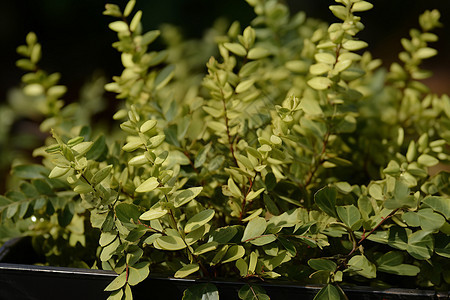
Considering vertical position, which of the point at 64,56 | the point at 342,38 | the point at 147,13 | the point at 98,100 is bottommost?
the point at 64,56

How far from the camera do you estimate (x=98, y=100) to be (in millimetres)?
1172

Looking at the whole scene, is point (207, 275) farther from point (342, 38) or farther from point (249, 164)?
point (342, 38)

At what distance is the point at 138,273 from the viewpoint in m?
0.52

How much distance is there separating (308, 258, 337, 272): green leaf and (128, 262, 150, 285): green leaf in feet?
0.62

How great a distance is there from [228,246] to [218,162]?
13 centimetres

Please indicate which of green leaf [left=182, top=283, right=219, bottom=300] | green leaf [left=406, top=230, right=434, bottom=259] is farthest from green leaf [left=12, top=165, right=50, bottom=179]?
green leaf [left=406, top=230, right=434, bottom=259]

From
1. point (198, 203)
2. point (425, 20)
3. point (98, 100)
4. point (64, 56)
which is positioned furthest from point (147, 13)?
point (198, 203)

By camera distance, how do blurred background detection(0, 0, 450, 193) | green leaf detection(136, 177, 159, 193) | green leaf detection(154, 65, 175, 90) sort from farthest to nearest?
blurred background detection(0, 0, 450, 193) → green leaf detection(154, 65, 175, 90) → green leaf detection(136, 177, 159, 193)

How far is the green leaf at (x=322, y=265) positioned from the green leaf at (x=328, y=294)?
22 mm

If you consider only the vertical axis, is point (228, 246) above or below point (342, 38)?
below

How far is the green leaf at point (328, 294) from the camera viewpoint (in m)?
0.52

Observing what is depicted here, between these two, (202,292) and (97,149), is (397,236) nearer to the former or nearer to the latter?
(202,292)

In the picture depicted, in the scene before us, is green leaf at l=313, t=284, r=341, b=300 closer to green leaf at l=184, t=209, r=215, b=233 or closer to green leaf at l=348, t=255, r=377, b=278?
green leaf at l=348, t=255, r=377, b=278

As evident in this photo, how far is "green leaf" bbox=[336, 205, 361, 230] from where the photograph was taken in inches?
21.5
